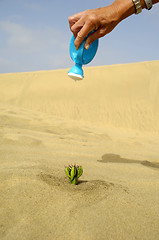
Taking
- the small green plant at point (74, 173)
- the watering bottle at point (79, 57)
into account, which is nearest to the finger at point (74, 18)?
the watering bottle at point (79, 57)

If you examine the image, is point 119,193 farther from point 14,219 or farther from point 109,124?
point 109,124

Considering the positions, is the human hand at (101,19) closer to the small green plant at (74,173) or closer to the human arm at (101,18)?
the human arm at (101,18)

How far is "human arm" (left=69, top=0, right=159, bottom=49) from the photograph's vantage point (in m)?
1.24

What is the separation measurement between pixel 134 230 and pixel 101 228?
169 mm

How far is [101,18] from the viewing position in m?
1.24

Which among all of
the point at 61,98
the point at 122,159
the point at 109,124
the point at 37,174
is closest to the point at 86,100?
the point at 61,98

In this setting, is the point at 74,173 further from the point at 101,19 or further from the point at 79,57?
the point at 101,19

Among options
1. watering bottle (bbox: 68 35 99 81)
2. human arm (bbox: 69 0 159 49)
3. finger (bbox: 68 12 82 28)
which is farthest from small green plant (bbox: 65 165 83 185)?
finger (bbox: 68 12 82 28)

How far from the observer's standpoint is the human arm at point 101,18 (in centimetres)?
124

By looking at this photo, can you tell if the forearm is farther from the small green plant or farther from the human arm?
the small green plant

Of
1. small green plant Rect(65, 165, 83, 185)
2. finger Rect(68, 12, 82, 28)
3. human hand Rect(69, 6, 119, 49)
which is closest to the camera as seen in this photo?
human hand Rect(69, 6, 119, 49)

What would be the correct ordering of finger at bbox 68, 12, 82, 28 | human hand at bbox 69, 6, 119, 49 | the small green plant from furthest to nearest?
the small green plant → finger at bbox 68, 12, 82, 28 → human hand at bbox 69, 6, 119, 49

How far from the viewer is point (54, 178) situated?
5.30 ft

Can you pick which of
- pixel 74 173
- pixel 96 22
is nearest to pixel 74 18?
pixel 96 22
